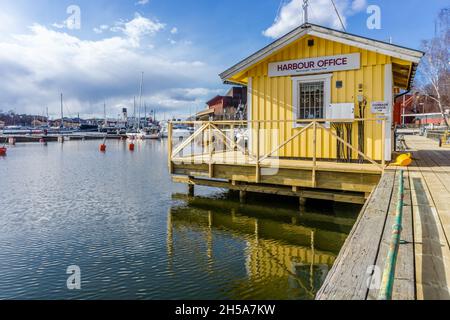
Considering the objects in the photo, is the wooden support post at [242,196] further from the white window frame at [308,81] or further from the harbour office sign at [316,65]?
the harbour office sign at [316,65]

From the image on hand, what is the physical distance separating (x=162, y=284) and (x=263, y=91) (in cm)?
751

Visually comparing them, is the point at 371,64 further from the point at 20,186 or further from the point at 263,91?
the point at 20,186

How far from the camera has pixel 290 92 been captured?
10953 mm

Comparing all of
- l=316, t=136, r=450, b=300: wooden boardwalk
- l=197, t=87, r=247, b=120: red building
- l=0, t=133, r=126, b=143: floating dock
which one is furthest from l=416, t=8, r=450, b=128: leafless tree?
l=0, t=133, r=126, b=143: floating dock

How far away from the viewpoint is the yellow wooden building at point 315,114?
9195 millimetres

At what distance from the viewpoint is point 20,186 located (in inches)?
602

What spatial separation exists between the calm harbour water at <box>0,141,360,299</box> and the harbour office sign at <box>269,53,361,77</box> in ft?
13.0

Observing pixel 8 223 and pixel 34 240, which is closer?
pixel 34 240

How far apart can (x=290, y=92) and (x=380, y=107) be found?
261cm

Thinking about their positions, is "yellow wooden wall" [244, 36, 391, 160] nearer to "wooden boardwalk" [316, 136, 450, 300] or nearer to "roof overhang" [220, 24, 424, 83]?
"roof overhang" [220, 24, 424, 83]

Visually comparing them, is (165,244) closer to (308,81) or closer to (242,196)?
(242,196)

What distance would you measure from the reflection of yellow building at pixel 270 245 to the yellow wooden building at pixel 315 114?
4.19 ft

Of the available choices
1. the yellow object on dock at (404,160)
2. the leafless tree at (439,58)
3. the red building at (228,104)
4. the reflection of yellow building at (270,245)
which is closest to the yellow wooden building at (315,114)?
the yellow object on dock at (404,160)
